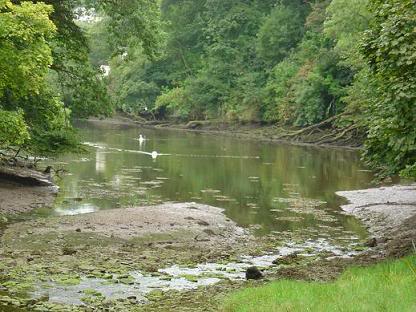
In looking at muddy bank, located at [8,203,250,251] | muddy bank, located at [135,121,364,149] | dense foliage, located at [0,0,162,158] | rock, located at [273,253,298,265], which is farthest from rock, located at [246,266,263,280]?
muddy bank, located at [135,121,364,149]

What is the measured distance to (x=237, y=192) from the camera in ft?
122

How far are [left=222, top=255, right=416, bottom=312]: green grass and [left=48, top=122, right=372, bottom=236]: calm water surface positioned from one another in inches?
435

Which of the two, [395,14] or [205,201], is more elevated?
[395,14]

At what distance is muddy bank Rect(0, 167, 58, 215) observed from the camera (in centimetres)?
2767

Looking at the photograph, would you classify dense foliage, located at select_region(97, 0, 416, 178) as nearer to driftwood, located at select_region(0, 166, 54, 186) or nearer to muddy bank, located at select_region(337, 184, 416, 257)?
driftwood, located at select_region(0, 166, 54, 186)

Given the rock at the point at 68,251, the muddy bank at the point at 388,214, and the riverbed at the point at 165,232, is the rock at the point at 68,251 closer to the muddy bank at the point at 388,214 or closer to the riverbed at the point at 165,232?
the riverbed at the point at 165,232

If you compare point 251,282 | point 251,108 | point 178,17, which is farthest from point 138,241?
point 178,17

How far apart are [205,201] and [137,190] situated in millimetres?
4463

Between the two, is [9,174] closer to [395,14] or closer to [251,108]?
[395,14]

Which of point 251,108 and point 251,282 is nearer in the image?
point 251,282

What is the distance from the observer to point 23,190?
1224 inches

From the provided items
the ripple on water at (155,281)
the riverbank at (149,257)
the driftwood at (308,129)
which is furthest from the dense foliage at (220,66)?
the ripple on water at (155,281)

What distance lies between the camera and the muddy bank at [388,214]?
20119 millimetres

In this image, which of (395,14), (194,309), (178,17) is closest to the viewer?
(194,309)
